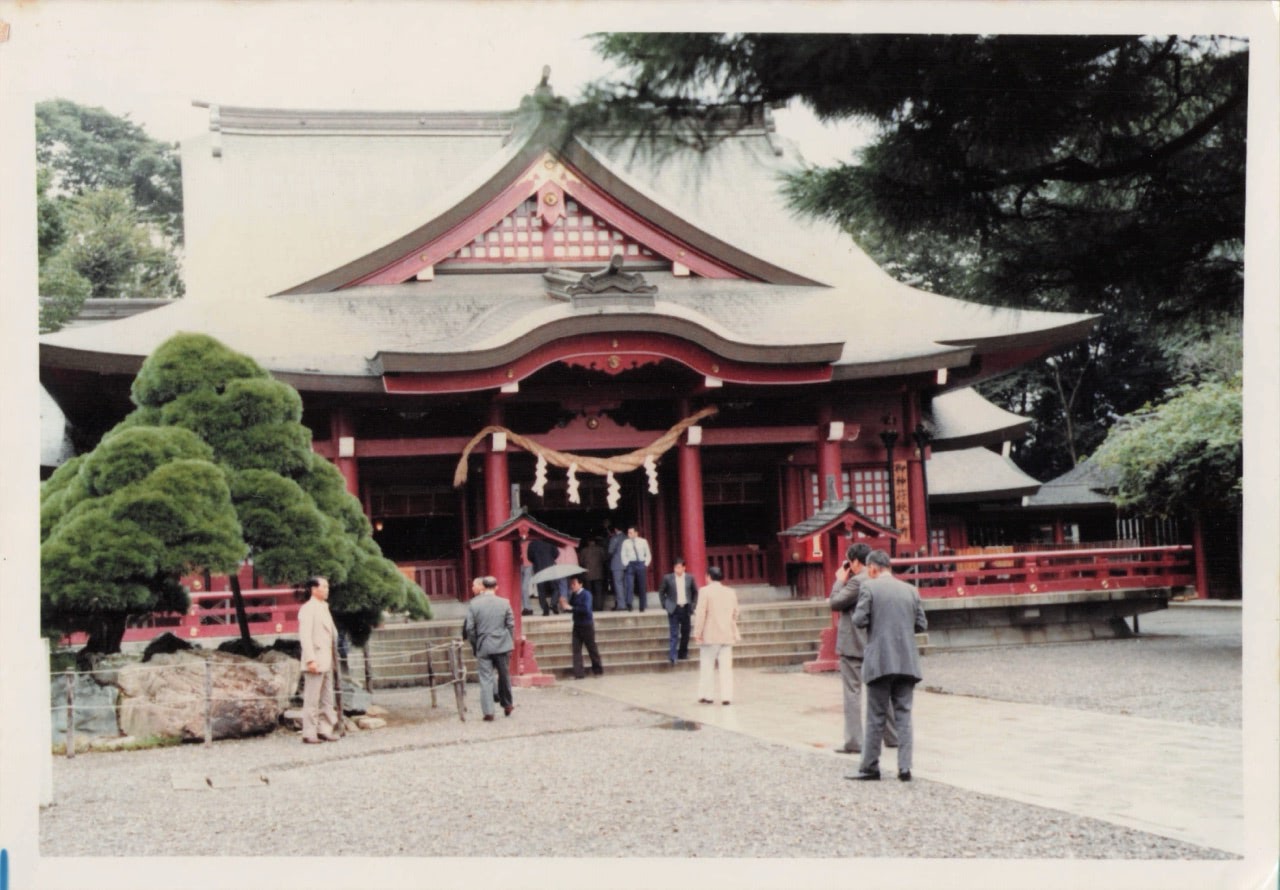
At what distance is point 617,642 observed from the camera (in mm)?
15875

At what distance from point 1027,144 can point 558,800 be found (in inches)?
174

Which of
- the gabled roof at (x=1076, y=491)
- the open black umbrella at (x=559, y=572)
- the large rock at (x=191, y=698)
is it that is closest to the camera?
the large rock at (x=191, y=698)

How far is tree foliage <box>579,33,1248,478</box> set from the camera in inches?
218

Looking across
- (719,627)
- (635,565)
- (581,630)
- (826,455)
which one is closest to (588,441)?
(635,565)

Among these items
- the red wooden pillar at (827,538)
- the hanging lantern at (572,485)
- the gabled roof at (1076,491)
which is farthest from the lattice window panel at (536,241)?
the gabled roof at (1076,491)

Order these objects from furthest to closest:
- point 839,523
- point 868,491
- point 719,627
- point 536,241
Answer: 1. point 868,491
2. point 536,241
3. point 839,523
4. point 719,627

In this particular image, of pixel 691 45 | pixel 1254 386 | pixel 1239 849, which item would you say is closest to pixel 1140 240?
pixel 1254 386

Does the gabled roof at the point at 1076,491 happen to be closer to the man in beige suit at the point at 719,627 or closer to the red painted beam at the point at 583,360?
the red painted beam at the point at 583,360

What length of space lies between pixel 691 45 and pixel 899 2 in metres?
1.48

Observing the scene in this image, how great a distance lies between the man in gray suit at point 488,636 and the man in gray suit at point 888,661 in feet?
13.6

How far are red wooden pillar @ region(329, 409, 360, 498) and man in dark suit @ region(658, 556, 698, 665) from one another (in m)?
4.19

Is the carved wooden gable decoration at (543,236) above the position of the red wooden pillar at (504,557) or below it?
above

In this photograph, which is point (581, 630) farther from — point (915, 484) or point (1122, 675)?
point (915, 484)

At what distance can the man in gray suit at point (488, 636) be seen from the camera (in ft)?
37.9
